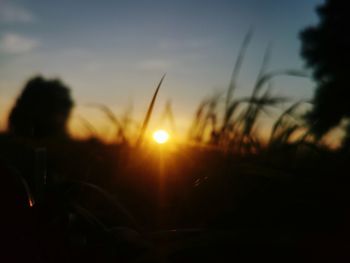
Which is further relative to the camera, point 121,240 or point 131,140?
point 131,140

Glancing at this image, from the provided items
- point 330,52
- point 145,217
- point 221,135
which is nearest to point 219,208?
point 145,217

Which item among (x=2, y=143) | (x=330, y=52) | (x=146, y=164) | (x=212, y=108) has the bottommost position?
(x=146, y=164)

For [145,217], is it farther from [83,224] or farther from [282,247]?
[282,247]

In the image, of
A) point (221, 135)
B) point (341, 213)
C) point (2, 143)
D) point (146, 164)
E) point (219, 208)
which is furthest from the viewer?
point (221, 135)

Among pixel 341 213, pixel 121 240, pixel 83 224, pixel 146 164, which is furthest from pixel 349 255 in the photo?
pixel 146 164

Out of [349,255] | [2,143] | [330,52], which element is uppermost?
[330,52]

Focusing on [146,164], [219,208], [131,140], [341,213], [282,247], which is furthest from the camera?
[131,140]

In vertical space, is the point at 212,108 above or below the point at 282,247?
above

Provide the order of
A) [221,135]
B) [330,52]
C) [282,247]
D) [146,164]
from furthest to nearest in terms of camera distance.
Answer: [330,52] < [221,135] < [146,164] < [282,247]

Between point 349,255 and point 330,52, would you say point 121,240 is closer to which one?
point 349,255
